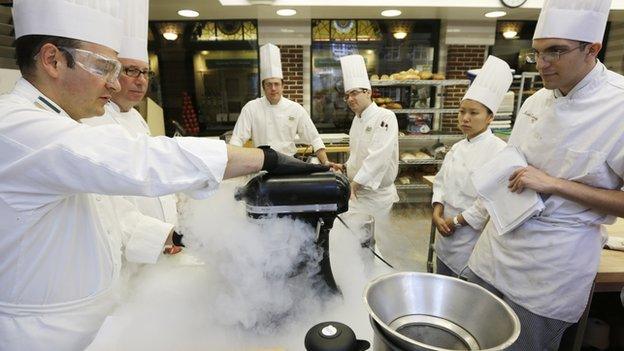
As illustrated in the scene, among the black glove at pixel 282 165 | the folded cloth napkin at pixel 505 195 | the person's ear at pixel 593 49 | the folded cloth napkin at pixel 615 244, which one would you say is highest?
the person's ear at pixel 593 49

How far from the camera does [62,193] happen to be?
79 cm

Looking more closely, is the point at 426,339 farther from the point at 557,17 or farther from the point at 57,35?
the point at 557,17

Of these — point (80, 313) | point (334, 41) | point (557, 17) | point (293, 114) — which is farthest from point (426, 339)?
point (334, 41)

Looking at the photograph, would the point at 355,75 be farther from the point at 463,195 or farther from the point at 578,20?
the point at 578,20

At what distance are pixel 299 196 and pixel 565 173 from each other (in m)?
1.07

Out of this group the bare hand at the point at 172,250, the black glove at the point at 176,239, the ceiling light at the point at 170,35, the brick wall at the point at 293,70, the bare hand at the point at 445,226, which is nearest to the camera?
the black glove at the point at 176,239

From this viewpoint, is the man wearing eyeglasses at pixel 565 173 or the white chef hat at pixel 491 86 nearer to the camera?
the man wearing eyeglasses at pixel 565 173

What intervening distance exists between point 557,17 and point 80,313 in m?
1.87

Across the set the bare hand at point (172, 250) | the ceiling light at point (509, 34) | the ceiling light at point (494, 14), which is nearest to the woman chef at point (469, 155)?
the bare hand at point (172, 250)

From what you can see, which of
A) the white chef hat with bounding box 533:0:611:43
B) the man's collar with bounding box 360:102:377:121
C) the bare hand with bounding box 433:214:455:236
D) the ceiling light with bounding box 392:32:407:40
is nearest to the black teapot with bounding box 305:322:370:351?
the white chef hat with bounding box 533:0:611:43

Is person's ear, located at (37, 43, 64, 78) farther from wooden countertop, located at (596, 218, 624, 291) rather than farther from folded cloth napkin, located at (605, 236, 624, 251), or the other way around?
folded cloth napkin, located at (605, 236, 624, 251)

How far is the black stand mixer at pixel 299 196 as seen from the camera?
96 centimetres

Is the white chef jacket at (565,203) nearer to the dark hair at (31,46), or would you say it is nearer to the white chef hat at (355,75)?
the dark hair at (31,46)

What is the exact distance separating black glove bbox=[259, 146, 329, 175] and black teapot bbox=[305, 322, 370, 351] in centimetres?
42
